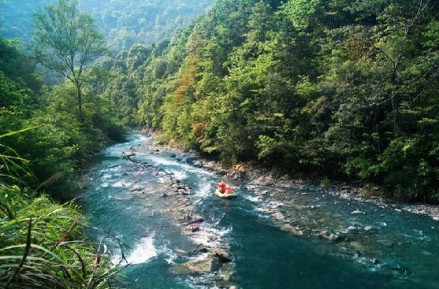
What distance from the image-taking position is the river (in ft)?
27.8

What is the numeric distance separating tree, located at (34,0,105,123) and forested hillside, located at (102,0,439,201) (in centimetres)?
1105

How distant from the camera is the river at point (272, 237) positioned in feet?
27.8

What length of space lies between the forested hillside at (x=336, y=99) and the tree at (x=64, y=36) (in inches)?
435

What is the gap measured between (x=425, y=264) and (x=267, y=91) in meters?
12.3

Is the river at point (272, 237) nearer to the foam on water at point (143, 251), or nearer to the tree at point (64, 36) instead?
the foam on water at point (143, 251)

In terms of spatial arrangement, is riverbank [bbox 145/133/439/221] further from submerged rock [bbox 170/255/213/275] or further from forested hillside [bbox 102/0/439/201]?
submerged rock [bbox 170/255/213/275]

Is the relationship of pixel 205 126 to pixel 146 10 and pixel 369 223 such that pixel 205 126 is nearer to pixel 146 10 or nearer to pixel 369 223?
pixel 369 223

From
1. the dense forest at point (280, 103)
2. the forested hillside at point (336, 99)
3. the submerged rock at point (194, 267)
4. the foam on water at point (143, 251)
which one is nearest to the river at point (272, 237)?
the foam on water at point (143, 251)

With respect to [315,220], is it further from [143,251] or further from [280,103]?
[280,103]

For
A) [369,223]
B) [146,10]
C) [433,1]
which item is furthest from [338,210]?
[146,10]

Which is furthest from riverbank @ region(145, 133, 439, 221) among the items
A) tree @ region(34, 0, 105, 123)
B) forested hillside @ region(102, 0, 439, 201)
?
tree @ region(34, 0, 105, 123)

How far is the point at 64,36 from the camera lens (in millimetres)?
27625

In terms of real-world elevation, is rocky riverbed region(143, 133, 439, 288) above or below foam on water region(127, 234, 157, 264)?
above

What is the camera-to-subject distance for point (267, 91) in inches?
747
